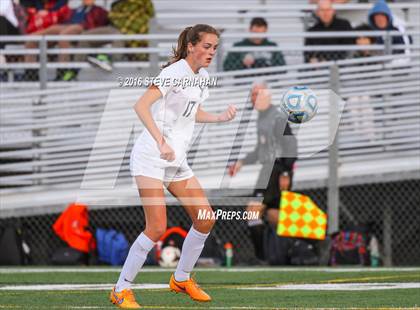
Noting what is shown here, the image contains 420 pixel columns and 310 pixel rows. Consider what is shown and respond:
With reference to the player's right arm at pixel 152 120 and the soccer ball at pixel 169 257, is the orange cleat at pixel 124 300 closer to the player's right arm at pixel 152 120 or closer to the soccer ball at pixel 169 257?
the player's right arm at pixel 152 120

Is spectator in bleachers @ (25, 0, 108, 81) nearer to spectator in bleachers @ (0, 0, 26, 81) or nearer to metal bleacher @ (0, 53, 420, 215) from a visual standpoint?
spectator in bleachers @ (0, 0, 26, 81)

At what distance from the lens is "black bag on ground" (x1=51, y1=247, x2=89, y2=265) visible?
14367 millimetres

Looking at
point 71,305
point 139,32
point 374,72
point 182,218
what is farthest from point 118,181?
point 71,305

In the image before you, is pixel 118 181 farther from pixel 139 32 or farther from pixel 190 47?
pixel 190 47

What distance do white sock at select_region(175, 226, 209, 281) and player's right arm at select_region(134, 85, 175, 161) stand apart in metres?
0.72

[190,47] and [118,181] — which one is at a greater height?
[190,47]

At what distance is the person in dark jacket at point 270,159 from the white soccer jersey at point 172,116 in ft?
18.8

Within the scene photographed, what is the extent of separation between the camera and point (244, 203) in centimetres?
1472

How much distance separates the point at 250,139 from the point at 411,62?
7.28 feet

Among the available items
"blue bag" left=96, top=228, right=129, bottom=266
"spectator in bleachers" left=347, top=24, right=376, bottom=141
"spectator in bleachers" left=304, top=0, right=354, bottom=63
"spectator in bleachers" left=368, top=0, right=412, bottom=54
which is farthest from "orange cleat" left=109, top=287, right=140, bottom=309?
"spectator in bleachers" left=368, top=0, right=412, bottom=54

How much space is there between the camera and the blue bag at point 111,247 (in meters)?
14.4

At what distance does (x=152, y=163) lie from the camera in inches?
317

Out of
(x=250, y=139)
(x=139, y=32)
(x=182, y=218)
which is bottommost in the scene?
(x=182, y=218)

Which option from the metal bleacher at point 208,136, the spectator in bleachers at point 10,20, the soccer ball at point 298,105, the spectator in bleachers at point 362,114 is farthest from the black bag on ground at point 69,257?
the soccer ball at point 298,105
